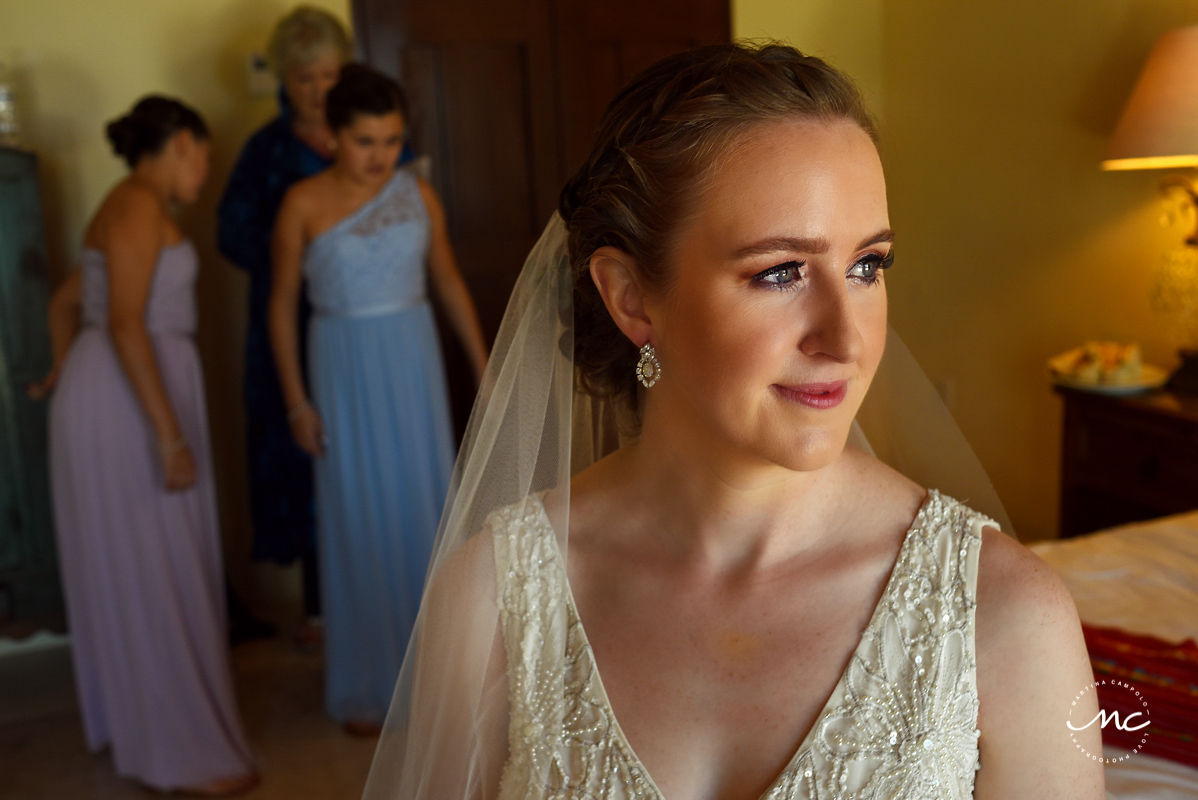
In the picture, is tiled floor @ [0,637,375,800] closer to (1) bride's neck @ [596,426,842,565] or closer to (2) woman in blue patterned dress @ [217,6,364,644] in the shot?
(2) woman in blue patterned dress @ [217,6,364,644]

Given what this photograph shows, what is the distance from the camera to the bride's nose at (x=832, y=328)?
1.04 metres

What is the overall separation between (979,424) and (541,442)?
10.1 ft

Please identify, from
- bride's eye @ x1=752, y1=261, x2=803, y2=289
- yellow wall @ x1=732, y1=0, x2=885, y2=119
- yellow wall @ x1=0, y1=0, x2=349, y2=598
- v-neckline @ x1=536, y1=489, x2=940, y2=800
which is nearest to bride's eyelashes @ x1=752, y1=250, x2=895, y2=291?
bride's eye @ x1=752, y1=261, x2=803, y2=289

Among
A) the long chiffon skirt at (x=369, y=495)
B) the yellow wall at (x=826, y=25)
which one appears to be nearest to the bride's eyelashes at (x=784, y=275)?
the long chiffon skirt at (x=369, y=495)

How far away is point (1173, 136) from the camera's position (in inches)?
111

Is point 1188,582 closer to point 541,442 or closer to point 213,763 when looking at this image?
point 541,442

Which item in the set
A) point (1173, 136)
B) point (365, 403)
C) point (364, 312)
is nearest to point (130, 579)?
point (365, 403)

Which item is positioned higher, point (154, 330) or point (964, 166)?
point (964, 166)

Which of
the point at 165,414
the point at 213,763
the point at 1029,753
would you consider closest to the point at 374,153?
the point at 165,414

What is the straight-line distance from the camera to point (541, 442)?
137 centimetres

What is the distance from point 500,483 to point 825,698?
18.8 inches

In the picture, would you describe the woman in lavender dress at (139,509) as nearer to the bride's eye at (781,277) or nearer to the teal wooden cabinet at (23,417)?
the teal wooden cabinet at (23,417)

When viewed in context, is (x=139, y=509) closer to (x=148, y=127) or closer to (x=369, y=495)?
(x=369, y=495)

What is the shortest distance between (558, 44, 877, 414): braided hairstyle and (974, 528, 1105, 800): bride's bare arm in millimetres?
486
